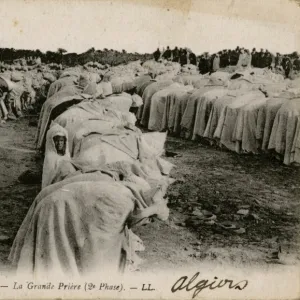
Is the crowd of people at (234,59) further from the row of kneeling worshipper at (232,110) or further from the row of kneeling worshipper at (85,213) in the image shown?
the row of kneeling worshipper at (85,213)

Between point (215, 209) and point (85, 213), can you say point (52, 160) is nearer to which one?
point (85, 213)

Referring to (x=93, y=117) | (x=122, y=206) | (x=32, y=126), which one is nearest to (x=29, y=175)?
(x=93, y=117)

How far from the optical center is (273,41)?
449 centimetres

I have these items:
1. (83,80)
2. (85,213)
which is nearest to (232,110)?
(83,80)

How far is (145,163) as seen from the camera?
14.5 feet

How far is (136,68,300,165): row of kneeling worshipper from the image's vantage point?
500 cm

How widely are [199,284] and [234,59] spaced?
2.45 metres

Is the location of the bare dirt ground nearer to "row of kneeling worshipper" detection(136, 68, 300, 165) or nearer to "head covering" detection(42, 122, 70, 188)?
"row of kneeling worshipper" detection(136, 68, 300, 165)

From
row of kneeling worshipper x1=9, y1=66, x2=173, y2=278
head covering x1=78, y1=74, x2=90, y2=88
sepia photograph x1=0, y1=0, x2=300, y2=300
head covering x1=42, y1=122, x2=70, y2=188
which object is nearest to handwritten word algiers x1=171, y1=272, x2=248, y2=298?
sepia photograph x1=0, y1=0, x2=300, y2=300

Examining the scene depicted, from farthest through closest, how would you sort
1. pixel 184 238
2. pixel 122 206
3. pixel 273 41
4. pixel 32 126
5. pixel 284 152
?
1. pixel 32 126
2. pixel 284 152
3. pixel 273 41
4. pixel 184 238
5. pixel 122 206

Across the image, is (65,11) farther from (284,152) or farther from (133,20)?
(284,152)

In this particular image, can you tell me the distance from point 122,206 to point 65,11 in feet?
5.78

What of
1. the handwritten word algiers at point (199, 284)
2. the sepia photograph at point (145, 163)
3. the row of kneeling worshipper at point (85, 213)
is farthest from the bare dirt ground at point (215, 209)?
the row of kneeling worshipper at point (85, 213)

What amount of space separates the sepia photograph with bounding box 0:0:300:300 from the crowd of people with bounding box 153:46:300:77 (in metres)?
0.02
